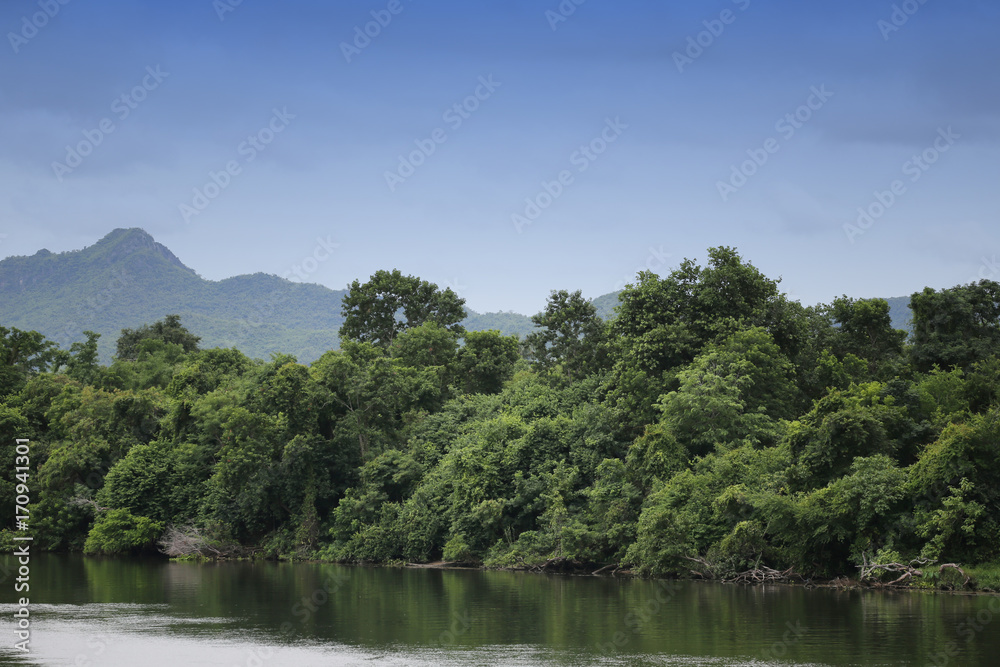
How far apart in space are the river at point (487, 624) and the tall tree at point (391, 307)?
40.5m

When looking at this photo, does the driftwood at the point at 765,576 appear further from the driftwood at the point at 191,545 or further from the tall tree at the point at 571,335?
the driftwood at the point at 191,545

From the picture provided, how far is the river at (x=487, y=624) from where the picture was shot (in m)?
21.7

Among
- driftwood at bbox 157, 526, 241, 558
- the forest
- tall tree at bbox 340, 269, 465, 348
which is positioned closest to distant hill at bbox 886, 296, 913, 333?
tall tree at bbox 340, 269, 465, 348

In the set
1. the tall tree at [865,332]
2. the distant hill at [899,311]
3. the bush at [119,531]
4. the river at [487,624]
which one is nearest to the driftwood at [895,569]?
the river at [487,624]

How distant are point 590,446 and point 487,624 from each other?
Result: 883 inches

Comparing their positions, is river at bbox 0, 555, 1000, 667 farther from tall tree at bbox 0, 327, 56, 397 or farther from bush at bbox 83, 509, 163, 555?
tall tree at bbox 0, 327, 56, 397

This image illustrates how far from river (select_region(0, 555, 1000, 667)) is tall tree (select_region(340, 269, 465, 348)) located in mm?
40542

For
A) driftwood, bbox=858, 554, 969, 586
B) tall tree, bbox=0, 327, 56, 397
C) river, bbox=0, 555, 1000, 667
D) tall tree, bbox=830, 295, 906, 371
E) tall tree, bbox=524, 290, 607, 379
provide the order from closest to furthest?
river, bbox=0, 555, 1000, 667, driftwood, bbox=858, 554, 969, 586, tall tree, bbox=830, 295, 906, 371, tall tree, bbox=524, 290, 607, 379, tall tree, bbox=0, 327, 56, 397

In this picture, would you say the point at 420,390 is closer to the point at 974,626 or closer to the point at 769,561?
the point at 769,561

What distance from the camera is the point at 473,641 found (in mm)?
24453

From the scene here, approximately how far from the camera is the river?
21.7 meters

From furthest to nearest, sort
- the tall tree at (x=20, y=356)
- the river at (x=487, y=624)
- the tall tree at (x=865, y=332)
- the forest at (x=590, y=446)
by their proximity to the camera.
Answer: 1. the tall tree at (x=20, y=356)
2. the tall tree at (x=865, y=332)
3. the forest at (x=590, y=446)
4. the river at (x=487, y=624)

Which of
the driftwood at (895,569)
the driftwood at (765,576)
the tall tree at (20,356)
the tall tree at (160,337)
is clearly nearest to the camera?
the driftwood at (895,569)

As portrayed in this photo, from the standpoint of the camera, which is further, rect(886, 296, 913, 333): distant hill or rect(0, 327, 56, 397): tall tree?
rect(886, 296, 913, 333): distant hill
